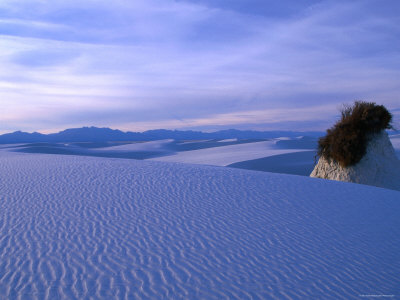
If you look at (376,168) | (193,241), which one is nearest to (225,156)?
(376,168)

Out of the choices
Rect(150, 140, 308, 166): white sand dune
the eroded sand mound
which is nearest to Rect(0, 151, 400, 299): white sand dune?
the eroded sand mound

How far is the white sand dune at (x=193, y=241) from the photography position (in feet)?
7.82

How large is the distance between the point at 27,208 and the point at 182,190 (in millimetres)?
2243

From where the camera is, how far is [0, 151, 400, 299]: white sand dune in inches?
93.9

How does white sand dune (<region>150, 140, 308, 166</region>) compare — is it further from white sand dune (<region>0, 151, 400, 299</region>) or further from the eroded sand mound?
white sand dune (<region>0, 151, 400, 299</region>)

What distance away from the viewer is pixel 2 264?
259 cm

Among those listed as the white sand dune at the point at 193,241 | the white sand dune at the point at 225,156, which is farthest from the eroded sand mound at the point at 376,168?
the white sand dune at the point at 225,156

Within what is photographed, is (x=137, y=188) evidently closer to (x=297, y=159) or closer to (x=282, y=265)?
(x=282, y=265)

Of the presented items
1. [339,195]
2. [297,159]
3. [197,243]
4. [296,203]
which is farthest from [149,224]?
[297,159]

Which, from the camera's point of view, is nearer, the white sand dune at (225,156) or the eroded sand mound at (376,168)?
the eroded sand mound at (376,168)

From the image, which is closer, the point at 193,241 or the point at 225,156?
→ the point at 193,241

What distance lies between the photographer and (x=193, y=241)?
3.15 meters

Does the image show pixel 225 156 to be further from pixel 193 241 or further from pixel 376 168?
pixel 193 241

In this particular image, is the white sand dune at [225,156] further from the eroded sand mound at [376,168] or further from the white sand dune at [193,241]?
the white sand dune at [193,241]
